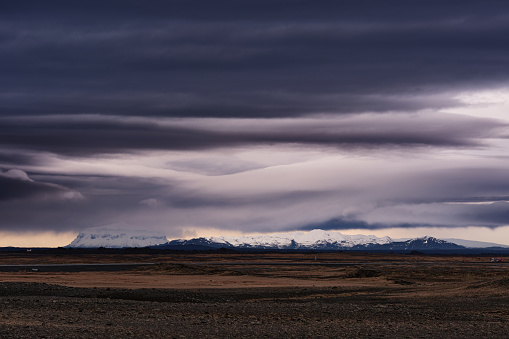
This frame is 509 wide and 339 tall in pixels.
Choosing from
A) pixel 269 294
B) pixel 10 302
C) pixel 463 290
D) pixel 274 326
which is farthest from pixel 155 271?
pixel 274 326

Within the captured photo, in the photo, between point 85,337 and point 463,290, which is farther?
point 463,290

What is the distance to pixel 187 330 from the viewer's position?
2786 centimetres

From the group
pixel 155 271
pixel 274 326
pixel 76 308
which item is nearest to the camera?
pixel 274 326

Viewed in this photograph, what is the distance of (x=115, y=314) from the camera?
33.7 meters

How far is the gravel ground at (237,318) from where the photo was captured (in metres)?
27.1

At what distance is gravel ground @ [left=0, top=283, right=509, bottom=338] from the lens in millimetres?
27125

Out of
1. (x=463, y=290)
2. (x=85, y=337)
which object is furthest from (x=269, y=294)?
(x=85, y=337)

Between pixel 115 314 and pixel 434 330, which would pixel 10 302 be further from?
pixel 434 330

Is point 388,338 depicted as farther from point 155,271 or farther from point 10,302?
point 155,271

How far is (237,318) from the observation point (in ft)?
110

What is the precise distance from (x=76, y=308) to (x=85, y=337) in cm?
1263

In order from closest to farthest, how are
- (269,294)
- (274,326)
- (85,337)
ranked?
(85,337), (274,326), (269,294)

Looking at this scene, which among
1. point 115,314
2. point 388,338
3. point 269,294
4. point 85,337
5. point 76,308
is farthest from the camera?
point 269,294

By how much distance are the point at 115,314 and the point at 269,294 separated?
24899 mm
